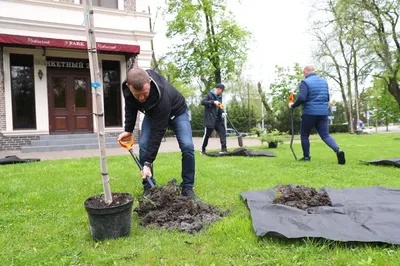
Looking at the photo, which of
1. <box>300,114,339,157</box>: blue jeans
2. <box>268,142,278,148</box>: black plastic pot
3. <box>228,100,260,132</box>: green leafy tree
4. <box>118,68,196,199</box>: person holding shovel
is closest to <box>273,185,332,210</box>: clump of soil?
<box>118,68,196,199</box>: person holding shovel

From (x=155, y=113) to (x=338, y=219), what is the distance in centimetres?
193

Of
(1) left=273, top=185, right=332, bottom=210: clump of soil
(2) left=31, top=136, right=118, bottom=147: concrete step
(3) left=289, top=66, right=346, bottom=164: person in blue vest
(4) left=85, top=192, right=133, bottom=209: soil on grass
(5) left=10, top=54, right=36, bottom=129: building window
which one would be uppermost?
(5) left=10, top=54, right=36, bottom=129: building window

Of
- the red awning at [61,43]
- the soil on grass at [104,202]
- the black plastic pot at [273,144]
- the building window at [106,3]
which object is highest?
the building window at [106,3]

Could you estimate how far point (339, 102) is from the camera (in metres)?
41.1

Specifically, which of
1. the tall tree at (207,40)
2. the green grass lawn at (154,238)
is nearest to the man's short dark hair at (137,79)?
the green grass lawn at (154,238)

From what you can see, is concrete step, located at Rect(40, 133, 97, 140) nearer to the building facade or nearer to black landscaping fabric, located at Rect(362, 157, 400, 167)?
the building facade

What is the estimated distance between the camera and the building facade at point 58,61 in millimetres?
10953

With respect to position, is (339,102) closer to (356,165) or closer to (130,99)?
(356,165)

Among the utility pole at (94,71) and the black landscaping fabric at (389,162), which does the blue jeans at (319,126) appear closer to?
the black landscaping fabric at (389,162)

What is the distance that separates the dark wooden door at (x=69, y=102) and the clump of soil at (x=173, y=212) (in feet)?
34.0

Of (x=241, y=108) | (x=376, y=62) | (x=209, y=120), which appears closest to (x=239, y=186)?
(x=209, y=120)

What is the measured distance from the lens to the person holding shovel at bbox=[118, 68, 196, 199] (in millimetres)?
2812

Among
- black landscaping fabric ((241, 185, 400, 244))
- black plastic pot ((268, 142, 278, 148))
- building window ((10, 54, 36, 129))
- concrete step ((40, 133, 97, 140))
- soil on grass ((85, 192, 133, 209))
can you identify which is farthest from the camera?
concrete step ((40, 133, 97, 140))

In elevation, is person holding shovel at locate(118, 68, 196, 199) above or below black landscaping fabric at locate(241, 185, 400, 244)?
above
